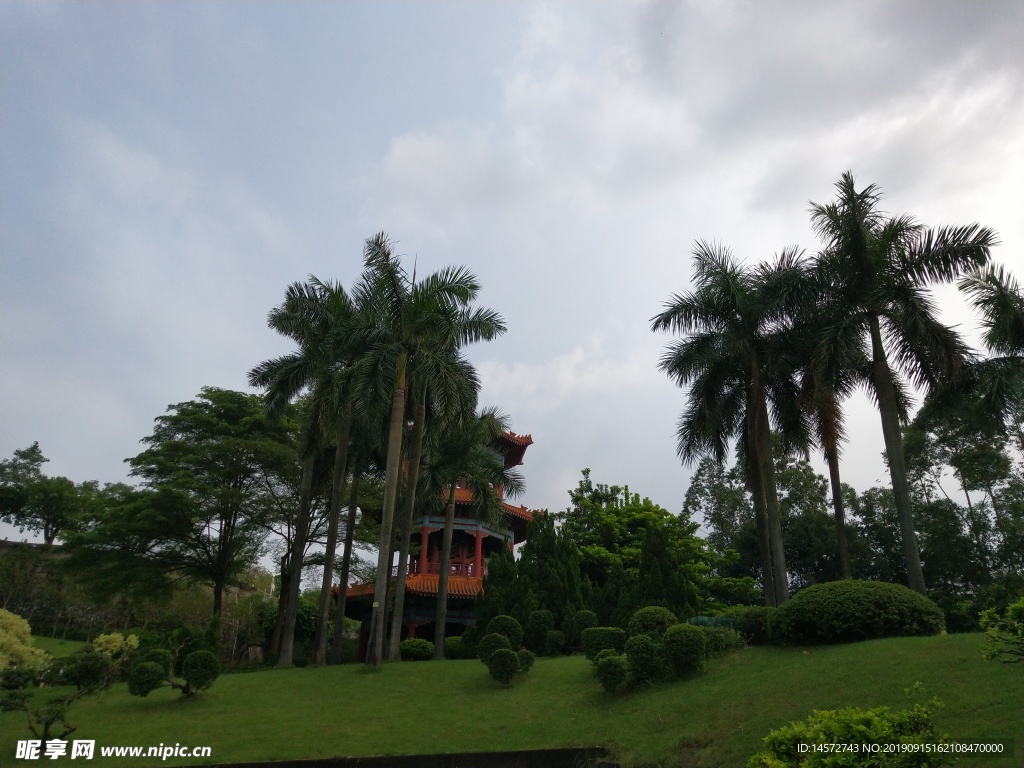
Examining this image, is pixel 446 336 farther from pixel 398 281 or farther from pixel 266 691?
pixel 266 691

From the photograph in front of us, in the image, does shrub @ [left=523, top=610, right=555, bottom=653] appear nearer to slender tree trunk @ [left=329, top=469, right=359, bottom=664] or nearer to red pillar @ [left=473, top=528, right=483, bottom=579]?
slender tree trunk @ [left=329, top=469, right=359, bottom=664]

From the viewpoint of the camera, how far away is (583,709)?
559 inches

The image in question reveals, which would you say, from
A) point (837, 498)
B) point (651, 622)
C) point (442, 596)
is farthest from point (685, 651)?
point (442, 596)

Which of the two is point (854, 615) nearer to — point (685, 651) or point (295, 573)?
point (685, 651)

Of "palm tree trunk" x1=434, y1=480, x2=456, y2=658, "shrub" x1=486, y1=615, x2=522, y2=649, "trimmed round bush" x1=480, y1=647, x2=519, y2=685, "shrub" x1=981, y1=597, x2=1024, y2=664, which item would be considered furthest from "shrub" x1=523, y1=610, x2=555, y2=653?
"shrub" x1=981, y1=597, x2=1024, y2=664

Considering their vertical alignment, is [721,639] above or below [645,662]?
above

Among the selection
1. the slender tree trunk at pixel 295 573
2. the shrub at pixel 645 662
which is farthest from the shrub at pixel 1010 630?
the slender tree trunk at pixel 295 573

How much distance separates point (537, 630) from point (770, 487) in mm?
8354

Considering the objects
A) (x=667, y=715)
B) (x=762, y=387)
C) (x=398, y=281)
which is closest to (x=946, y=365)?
(x=762, y=387)

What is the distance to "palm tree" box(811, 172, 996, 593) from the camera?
1973 cm

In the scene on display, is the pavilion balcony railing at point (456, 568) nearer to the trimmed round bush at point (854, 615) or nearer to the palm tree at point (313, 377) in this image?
the palm tree at point (313, 377)

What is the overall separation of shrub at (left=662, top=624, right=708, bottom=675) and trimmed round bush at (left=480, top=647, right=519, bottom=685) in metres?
3.96

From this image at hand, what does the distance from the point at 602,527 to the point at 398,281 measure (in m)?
15.9

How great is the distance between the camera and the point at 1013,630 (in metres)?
7.27
